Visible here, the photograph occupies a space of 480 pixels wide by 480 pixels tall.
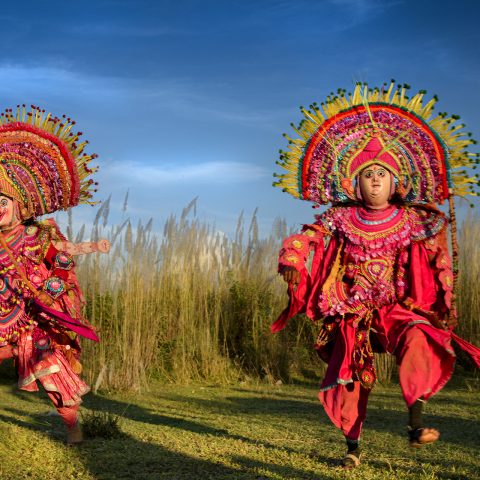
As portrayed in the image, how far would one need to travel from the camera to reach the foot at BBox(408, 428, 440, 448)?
461cm

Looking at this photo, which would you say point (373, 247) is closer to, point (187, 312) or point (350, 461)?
point (350, 461)

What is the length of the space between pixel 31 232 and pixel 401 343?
9.11ft

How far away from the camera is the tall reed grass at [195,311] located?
8.92 meters

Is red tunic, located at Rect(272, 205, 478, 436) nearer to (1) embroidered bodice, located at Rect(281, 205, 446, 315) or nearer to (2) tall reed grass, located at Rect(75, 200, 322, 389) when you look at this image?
(1) embroidered bodice, located at Rect(281, 205, 446, 315)

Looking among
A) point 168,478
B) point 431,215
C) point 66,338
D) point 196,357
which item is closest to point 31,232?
point 66,338

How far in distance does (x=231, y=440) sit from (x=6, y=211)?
7.99 feet

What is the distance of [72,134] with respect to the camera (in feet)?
20.0

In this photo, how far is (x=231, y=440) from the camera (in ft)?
20.2

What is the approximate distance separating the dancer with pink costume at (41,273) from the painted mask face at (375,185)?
1993 millimetres

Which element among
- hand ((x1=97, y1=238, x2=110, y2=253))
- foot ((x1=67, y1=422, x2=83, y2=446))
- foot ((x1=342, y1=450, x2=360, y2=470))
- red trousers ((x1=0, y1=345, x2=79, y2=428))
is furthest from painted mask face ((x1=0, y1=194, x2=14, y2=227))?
foot ((x1=342, y1=450, x2=360, y2=470))

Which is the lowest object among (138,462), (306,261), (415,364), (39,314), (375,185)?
(138,462)

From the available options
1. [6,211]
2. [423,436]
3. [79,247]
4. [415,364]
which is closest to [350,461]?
[423,436]

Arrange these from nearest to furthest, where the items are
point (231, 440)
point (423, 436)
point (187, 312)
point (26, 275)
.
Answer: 1. point (423, 436)
2. point (26, 275)
3. point (231, 440)
4. point (187, 312)

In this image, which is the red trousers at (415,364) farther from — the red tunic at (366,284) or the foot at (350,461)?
the foot at (350,461)
